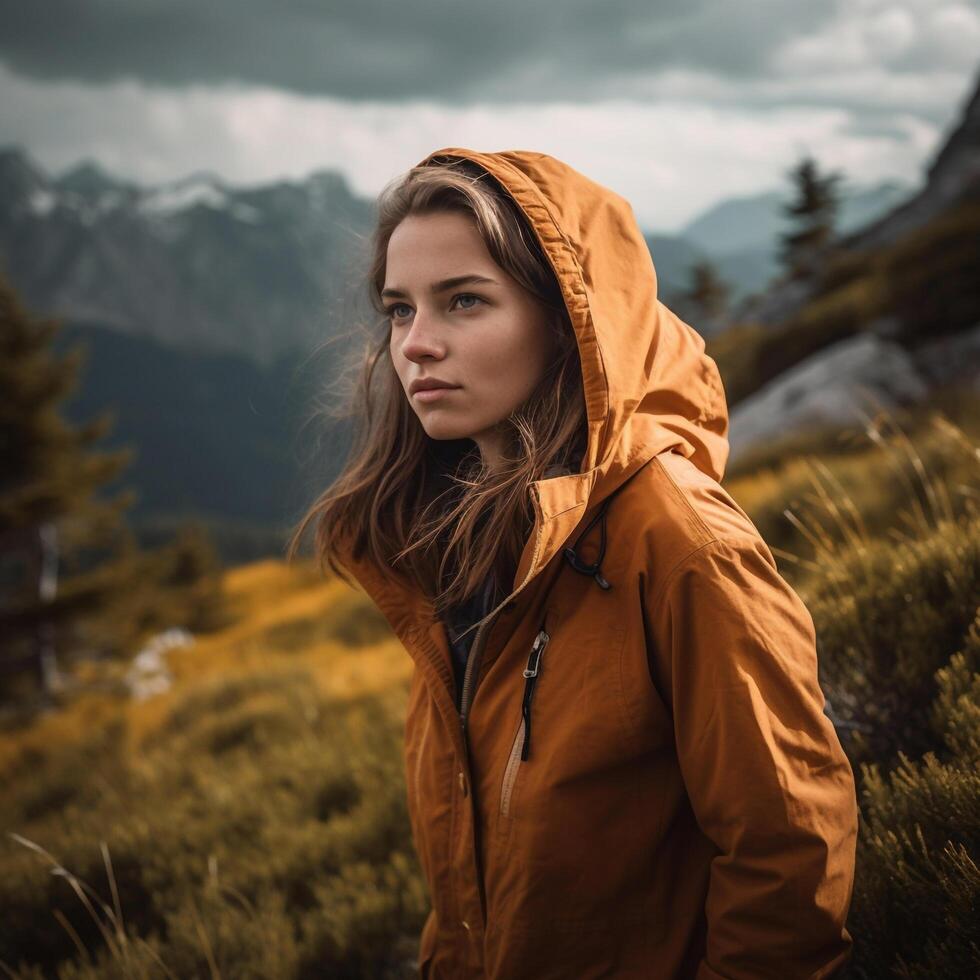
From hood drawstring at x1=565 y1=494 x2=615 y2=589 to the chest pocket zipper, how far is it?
160 millimetres

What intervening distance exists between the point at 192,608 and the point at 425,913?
19617mm

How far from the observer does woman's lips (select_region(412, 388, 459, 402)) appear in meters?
1.49

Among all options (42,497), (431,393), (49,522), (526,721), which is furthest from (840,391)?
(49,522)

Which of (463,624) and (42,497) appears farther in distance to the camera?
(42,497)

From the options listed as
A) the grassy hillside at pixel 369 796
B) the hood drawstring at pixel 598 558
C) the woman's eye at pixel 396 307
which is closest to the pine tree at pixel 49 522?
the grassy hillside at pixel 369 796

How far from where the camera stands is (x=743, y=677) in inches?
45.1

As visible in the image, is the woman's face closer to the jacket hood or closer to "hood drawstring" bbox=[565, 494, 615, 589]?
the jacket hood

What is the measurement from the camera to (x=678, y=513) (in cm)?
121

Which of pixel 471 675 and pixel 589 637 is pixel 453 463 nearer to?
pixel 471 675

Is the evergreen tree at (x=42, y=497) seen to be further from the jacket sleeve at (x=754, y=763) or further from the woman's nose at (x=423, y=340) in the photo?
the jacket sleeve at (x=754, y=763)

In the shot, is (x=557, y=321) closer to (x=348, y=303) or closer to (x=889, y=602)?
(x=348, y=303)

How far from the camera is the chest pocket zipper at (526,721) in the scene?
136 cm

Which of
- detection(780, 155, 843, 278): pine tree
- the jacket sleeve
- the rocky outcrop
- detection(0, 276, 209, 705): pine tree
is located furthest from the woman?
detection(780, 155, 843, 278): pine tree

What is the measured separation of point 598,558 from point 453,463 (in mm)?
766
